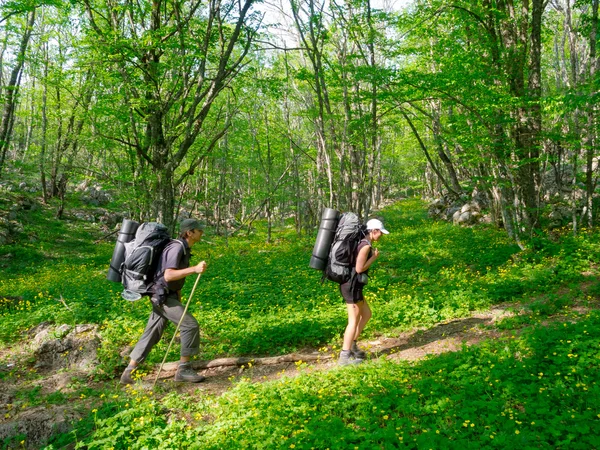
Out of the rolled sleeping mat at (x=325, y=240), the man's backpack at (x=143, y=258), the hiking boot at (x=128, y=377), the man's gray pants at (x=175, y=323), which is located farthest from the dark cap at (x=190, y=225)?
the hiking boot at (x=128, y=377)

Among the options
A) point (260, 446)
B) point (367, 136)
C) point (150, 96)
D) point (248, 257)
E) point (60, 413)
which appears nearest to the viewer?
point (260, 446)

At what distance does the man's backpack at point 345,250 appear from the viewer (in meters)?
5.61

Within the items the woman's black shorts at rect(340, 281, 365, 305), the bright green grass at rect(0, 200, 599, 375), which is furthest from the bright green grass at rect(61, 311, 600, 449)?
the bright green grass at rect(0, 200, 599, 375)

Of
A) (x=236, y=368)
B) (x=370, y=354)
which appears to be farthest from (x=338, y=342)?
(x=236, y=368)

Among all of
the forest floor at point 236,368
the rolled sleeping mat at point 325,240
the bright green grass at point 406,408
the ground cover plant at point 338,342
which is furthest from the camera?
the rolled sleeping mat at point 325,240

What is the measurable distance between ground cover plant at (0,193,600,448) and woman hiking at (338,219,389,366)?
1.72ft

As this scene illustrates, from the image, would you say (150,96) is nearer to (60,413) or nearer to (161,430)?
(60,413)

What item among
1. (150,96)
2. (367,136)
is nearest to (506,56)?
(367,136)

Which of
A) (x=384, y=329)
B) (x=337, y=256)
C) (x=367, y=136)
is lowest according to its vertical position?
(x=384, y=329)

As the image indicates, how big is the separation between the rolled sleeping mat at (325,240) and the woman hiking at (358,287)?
0.43 metres

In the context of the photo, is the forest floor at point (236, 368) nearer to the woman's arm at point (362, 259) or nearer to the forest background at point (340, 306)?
the forest background at point (340, 306)

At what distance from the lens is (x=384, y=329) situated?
724 cm

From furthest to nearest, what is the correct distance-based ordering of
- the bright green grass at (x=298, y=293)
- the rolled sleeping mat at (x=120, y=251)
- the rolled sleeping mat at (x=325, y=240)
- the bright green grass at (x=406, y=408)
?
the bright green grass at (x=298, y=293), the rolled sleeping mat at (x=120, y=251), the rolled sleeping mat at (x=325, y=240), the bright green grass at (x=406, y=408)

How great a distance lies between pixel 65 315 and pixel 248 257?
832cm
